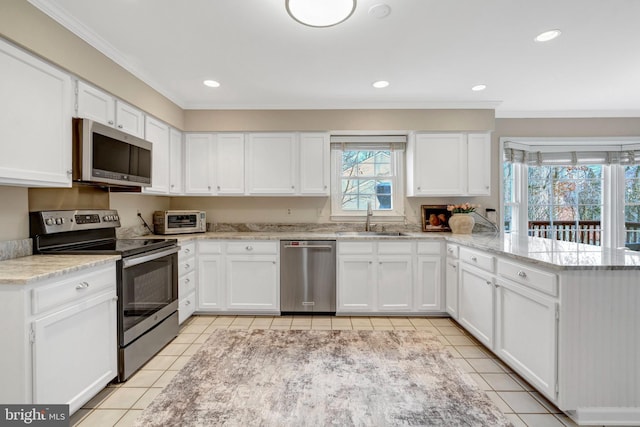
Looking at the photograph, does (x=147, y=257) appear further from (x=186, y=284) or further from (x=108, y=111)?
(x=108, y=111)

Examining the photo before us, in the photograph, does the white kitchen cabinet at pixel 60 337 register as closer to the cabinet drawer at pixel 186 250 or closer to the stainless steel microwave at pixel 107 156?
the stainless steel microwave at pixel 107 156

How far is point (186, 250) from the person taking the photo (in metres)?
3.07

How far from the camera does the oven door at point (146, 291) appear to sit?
206cm

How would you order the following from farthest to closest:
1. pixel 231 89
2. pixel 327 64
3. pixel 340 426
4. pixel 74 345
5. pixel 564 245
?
pixel 231 89 < pixel 327 64 < pixel 564 245 < pixel 74 345 < pixel 340 426

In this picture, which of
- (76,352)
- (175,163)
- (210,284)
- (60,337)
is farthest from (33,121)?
(210,284)

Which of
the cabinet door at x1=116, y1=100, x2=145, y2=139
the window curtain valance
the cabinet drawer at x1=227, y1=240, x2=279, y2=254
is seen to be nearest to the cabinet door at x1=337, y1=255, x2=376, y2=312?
the cabinet drawer at x1=227, y1=240, x2=279, y2=254

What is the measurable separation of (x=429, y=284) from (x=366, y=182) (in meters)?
1.51

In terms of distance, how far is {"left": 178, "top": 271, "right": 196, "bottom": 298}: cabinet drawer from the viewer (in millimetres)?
2945

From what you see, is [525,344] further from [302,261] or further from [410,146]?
[410,146]

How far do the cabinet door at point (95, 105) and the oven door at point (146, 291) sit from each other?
108cm

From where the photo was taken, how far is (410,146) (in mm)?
3719

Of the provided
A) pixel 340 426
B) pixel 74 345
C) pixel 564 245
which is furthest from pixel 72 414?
pixel 564 245

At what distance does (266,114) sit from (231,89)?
21.0 inches

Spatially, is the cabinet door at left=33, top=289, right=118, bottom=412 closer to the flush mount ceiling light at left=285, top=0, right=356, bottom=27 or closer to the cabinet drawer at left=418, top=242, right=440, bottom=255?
the flush mount ceiling light at left=285, top=0, right=356, bottom=27
